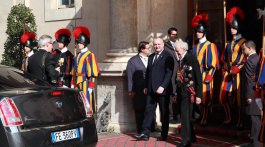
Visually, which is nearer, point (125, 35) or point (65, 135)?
point (65, 135)

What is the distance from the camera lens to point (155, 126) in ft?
37.1

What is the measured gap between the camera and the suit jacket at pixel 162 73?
32.2 ft

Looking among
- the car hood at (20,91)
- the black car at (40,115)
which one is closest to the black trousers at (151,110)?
the black car at (40,115)

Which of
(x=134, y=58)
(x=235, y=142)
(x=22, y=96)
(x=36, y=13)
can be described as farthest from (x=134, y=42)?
(x=22, y=96)

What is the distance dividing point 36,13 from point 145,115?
5714 millimetres

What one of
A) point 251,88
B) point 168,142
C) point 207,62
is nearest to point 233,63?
point 207,62

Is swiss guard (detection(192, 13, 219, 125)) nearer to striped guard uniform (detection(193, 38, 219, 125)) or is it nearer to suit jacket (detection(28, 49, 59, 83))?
striped guard uniform (detection(193, 38, 219, 125))

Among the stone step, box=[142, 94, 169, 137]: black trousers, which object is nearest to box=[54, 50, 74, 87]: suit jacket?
box=[142, 94, 169, 137]: black trousers

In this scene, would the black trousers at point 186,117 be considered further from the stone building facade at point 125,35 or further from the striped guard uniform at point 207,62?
the stone building facade at point 125,35

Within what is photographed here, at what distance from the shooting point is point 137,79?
36.0 ft

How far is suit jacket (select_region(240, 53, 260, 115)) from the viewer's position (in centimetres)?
853

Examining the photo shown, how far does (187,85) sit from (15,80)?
2855 millimetres

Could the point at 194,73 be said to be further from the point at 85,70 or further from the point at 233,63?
the point at 85,70

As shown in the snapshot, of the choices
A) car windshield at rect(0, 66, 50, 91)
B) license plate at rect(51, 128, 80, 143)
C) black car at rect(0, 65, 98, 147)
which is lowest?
license plate at rect(51, 128, 80, 143)
